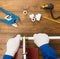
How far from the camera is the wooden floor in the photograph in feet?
5.04

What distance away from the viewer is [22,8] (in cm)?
155

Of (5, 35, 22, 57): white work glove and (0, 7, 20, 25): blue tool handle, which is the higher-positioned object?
(0, 7, 20, 25): blue tool handle

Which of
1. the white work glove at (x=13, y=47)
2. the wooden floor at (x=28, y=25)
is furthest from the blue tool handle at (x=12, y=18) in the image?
the white work glove at (x=13, y=47)

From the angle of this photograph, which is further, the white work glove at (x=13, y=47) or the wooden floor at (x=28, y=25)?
the wooden floor at (x=28, y=25)

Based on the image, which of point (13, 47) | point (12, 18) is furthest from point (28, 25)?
point (13, 47)

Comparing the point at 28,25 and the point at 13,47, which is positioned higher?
the point at 28,25

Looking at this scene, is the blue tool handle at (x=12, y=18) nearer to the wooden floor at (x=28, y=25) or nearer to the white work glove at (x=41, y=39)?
the wooden floor at (x=28, y=25)

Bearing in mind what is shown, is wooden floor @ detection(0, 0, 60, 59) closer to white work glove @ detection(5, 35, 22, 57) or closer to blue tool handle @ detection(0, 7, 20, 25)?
→ blue tool handle @ detection(0, 7, 20, 25)

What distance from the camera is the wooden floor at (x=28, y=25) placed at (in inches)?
60.5

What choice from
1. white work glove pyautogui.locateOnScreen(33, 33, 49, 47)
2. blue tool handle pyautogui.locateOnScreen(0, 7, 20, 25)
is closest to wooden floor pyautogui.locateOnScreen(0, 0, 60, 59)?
blue tool handle pyautogui.locateOnScreen(0, 7, 20, 25)

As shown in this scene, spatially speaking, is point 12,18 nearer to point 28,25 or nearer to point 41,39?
point 28,25

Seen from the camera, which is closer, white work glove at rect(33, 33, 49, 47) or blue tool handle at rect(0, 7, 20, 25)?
white work glove at rect(33, 33, 49, 47)

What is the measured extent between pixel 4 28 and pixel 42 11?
353 millimetres

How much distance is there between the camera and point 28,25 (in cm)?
154
